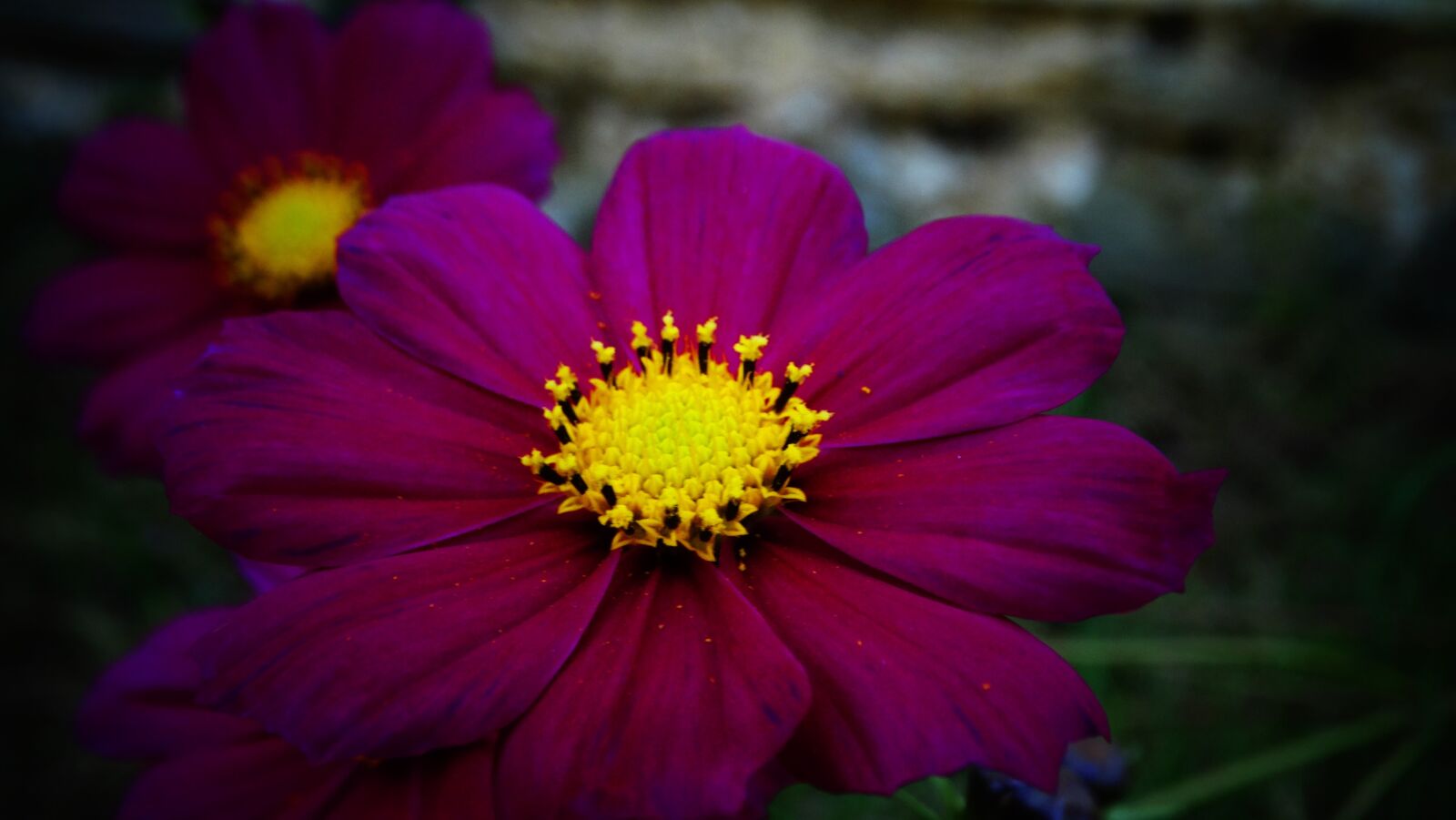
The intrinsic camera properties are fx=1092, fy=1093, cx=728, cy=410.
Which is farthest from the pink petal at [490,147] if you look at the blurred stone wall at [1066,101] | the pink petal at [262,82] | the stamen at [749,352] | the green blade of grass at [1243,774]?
the blurred stone wall at [1066,101]

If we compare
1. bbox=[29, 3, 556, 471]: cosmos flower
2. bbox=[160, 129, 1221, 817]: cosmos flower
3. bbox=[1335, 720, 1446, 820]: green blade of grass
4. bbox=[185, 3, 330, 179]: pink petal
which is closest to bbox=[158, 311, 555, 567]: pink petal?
bbox=[160, 129, 1221, 817]: cosmos flower

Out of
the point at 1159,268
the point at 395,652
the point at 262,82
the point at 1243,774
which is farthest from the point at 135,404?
the point at 1159,268

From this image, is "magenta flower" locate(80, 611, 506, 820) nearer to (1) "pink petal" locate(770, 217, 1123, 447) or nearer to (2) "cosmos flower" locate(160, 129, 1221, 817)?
(2) "cosmos flower" locate(160, 129, 1221, 817)

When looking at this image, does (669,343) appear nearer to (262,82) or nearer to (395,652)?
(395,652)

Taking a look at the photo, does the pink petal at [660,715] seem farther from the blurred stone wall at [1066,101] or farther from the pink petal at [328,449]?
the blurred stone wall at [1066,101]

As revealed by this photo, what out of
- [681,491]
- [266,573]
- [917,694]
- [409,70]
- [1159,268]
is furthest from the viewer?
[1159,268]
